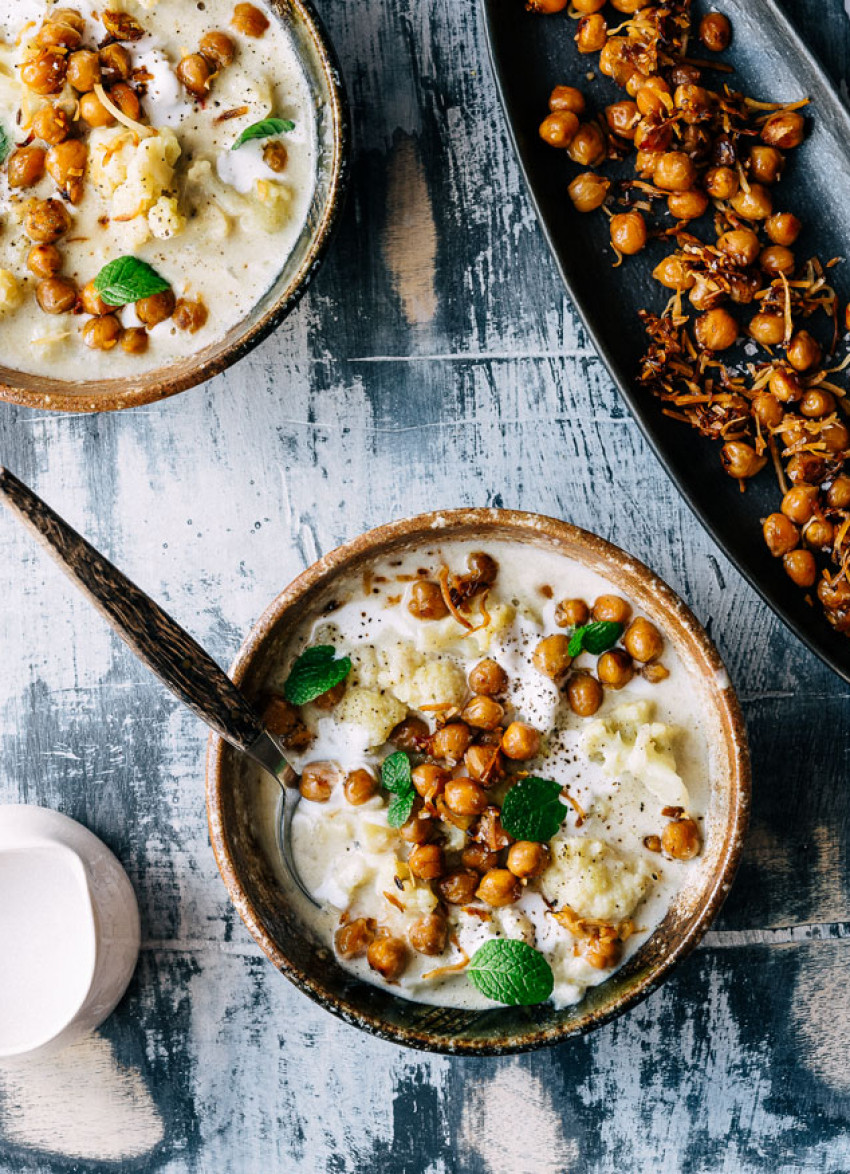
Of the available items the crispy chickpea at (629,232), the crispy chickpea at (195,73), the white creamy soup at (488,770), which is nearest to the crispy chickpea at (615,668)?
the white creamy soup at (488,770)

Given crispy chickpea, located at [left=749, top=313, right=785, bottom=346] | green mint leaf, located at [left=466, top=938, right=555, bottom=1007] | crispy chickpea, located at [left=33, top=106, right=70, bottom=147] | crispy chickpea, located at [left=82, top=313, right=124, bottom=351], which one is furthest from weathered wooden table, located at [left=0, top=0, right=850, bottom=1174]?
crispy chickpea, located at [left=33, top=106, right=70, bottom=147]

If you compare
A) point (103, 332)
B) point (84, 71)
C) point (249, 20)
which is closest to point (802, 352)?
point (249, 20)

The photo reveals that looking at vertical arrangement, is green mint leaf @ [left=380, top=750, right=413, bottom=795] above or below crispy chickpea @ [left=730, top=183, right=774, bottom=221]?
below

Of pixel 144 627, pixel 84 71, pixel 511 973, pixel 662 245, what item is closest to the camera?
pixel 144 627

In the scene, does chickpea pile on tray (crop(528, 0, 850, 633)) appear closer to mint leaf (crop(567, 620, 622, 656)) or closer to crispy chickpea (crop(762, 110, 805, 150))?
crispy chickpea (crop(762, 110, 805, 150))

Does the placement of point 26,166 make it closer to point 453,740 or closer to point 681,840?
point 453,740

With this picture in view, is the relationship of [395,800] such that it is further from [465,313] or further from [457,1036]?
[465,313]
